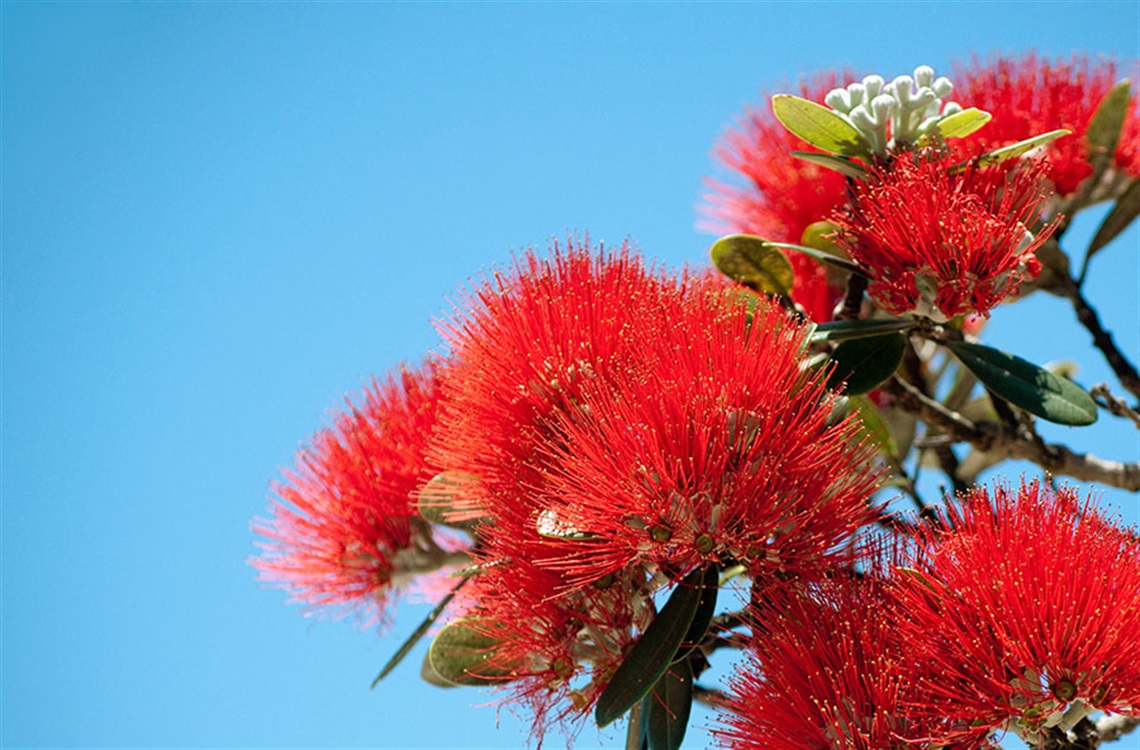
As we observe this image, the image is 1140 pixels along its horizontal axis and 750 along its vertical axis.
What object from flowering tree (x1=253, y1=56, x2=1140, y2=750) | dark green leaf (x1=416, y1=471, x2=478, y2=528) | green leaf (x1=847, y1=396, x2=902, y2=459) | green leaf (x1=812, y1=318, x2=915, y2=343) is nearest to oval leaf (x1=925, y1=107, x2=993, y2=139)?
flowering tree (x1=253, y1=56, x2=1140, y2=750)

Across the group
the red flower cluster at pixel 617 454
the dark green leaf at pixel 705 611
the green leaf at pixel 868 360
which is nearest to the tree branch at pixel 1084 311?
the green leaf at pixel 868 360

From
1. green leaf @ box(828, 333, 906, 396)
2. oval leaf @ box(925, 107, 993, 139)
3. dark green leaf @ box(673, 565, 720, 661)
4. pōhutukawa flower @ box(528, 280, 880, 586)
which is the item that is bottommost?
dark green leaf @ box(673, 565, 720, 661)

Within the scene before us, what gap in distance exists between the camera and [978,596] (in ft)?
4.35

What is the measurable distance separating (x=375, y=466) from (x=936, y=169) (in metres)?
0.85

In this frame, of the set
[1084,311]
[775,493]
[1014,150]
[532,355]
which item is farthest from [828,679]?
[1084,311]

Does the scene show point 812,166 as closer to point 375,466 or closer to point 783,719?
point 375,466

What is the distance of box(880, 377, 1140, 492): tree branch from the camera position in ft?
6.75

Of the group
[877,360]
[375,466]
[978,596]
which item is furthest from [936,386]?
[978,596]

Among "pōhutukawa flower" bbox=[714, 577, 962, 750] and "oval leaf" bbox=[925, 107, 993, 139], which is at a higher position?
"oval leaf" bbox=[925, 107, 993, 139]

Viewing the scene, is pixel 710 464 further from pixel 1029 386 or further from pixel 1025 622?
pixel 1029 386

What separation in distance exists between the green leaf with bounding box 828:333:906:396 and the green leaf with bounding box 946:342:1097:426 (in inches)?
4.3

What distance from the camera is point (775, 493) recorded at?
1408mm

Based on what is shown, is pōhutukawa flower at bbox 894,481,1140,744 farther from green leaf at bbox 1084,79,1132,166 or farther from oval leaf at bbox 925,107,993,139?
green leaf at bbox 1084,79,1132,166

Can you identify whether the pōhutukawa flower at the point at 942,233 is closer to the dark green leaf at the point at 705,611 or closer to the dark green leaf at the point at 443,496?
the dark green leaf at the point at 705,611
